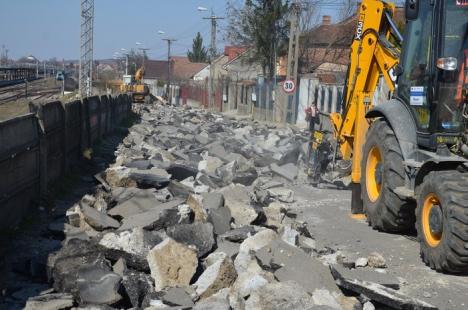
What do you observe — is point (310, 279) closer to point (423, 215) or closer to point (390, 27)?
point (423, 215)

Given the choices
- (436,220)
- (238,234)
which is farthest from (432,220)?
(238,234)

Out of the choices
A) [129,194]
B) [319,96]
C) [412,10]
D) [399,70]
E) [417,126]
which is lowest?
[129,194]

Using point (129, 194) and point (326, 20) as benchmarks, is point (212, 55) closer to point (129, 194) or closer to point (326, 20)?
point (326, 20)

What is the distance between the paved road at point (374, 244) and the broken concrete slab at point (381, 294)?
0.53m

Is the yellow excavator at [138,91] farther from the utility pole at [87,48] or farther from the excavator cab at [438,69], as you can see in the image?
the excavator cab at [438,69]

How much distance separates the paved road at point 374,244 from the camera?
6.07 meters

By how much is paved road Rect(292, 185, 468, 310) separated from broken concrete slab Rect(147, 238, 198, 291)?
2118mm

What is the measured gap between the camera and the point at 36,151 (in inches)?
355

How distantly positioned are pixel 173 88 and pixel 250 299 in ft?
219

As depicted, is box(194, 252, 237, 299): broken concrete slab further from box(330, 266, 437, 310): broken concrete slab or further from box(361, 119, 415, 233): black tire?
box(361, 119, 415, 233): black tire

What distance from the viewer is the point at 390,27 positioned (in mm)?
9219

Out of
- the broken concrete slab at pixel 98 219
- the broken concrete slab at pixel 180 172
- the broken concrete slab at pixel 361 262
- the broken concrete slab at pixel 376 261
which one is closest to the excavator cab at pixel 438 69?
the broken concrete slab at pixel 376 261

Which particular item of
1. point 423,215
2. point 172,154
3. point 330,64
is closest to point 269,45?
point 330,64

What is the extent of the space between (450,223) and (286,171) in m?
7.50
